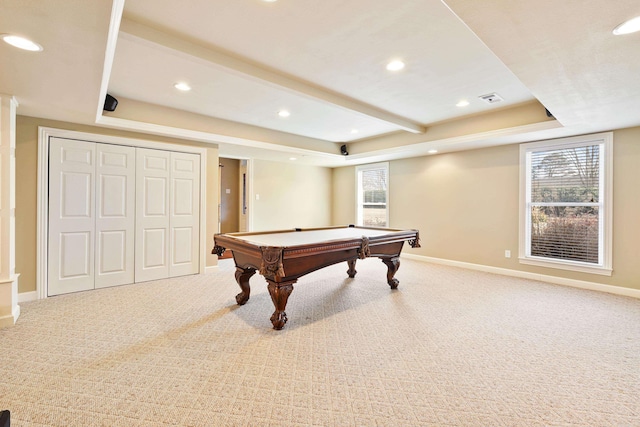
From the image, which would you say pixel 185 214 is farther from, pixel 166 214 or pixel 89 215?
pixel 89 215

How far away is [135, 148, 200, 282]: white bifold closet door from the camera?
4.07 meters

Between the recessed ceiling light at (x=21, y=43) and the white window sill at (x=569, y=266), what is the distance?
18.8 ft

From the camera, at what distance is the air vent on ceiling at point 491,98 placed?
3506mm

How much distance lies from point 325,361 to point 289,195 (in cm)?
495

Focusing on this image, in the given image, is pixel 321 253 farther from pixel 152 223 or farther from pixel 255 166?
pixel 255 166

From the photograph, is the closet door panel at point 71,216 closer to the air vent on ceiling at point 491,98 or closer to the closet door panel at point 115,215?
the closet door panel at point 115,215

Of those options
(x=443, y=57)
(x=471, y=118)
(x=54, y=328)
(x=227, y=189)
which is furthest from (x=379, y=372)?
(x=227, y=189)

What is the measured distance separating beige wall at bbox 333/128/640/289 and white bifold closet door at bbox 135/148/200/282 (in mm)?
3916

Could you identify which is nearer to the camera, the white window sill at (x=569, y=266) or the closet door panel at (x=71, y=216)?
the closet door panel at (x=71, y=216)

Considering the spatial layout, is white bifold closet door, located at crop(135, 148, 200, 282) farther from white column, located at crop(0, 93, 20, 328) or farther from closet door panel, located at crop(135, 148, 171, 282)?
white column, located at crop(0, 93, 20, 328)

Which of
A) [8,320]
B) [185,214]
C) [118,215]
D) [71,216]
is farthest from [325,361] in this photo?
[71,216]

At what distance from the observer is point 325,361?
6.84ft

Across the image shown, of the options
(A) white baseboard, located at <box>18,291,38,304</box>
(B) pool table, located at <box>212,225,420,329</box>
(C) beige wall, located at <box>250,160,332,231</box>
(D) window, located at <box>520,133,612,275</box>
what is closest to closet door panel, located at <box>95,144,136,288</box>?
(A) white baseboard, located at <box>18,291,38,304</box>

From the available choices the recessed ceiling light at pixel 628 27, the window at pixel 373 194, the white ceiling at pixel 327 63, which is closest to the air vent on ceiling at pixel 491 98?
the white ceiling at pixel 327 63
